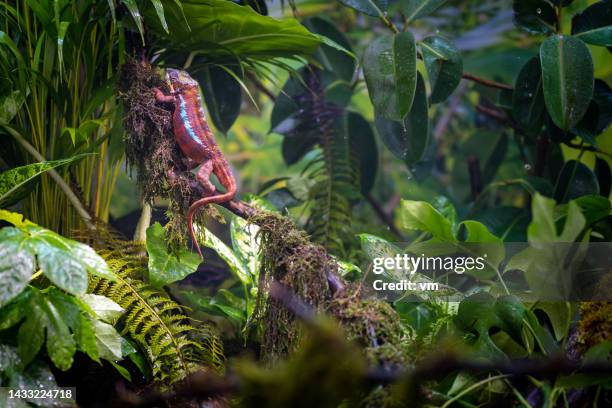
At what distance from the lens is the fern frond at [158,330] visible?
1.66 m

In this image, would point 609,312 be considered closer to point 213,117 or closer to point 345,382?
point 345,382

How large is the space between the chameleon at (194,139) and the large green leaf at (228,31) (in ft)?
0.41

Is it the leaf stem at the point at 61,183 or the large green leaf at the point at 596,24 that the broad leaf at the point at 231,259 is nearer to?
the leaf stem at the point at 61,183

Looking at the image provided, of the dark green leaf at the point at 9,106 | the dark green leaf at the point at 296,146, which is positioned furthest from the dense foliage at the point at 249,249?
the dark green leaf at the point at 296,146

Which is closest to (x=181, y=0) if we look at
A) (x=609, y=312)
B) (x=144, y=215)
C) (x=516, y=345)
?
(x=144, y=215)

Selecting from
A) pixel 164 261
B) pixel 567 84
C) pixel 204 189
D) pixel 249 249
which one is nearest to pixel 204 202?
pixel 204 189

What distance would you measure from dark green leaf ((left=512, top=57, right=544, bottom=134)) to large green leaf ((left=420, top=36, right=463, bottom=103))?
33cm

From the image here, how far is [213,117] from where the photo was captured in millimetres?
2506

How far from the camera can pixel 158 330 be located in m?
1.69

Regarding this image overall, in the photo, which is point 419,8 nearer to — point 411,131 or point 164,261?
point 411,131

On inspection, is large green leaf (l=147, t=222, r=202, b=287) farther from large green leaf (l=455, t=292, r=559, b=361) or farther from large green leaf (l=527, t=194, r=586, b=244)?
large green leaf (l=527, t=194, r=586, b=244)

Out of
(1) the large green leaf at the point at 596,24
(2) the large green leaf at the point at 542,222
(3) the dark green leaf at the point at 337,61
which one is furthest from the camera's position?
(3) the dark green leaf at the point at 337,61

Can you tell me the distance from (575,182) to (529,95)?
377 millimetres

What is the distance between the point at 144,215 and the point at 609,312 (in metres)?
1.48
